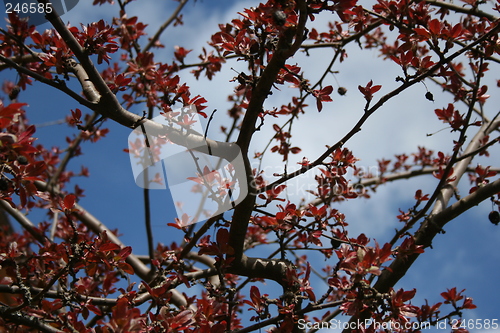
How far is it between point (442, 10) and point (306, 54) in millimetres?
1106

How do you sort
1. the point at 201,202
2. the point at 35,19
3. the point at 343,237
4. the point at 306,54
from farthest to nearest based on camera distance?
1. the point at 201,202
2. the point at 306,54
3. the point at 35,19
4. the point at 343,237

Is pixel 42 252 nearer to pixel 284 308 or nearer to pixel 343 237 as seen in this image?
pixel 284 308

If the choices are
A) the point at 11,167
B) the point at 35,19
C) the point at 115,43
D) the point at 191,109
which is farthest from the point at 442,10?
the point at 11,167

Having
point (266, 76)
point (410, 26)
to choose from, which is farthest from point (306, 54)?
point (266, 76)

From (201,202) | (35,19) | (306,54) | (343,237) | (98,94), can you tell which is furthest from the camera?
(201,202)

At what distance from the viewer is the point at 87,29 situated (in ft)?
5.87

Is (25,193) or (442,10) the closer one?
(25,193)

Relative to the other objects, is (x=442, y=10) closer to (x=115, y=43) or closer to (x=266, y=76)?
(x=266, y=76)

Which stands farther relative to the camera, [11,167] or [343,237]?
[343,237]

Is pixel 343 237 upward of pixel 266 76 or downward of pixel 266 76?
downward

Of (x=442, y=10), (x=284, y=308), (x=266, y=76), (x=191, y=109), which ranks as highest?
(x=442, y=10)

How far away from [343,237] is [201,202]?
171 cm

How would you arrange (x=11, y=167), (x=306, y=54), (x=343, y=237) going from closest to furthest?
(x=11, y=167) → (x=343, y=237) → (x=306, y=54)

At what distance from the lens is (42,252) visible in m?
1.82
